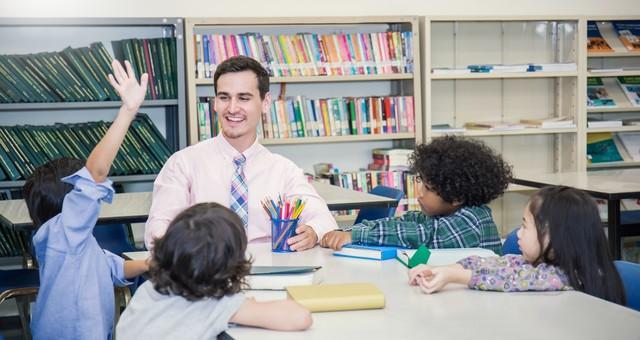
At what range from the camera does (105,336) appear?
209 cm

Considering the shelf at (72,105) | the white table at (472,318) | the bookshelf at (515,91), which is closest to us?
the white table at (472,318)

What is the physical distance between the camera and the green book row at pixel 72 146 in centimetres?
445

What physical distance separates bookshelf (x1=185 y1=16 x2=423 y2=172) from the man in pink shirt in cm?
195

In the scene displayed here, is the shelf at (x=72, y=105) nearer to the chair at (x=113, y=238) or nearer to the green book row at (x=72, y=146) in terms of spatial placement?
the green book row at (x=72, y=146)

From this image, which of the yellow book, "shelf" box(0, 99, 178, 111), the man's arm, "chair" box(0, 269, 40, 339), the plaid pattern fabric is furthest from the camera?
"shelf" box(0, 99, 178, 111)

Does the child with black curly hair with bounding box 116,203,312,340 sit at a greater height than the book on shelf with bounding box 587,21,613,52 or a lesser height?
lesser

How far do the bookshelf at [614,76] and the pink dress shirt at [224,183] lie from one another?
10.2 feet

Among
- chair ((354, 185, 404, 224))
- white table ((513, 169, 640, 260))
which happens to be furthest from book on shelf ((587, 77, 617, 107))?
chair ((354, 185, 404, 224))

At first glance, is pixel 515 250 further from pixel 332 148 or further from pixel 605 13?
pixel 605 13

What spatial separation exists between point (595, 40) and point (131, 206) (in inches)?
133

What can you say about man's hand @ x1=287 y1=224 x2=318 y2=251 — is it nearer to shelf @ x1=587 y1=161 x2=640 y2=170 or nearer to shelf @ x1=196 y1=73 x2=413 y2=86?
shelf @ x1=196 y1=73 x2=413 y2=86

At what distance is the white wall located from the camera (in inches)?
189

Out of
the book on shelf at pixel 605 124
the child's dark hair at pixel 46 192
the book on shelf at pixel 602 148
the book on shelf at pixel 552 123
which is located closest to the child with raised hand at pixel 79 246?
the child's dark hair at pixel 46 192

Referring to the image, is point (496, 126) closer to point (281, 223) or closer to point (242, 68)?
point (242, 68)
